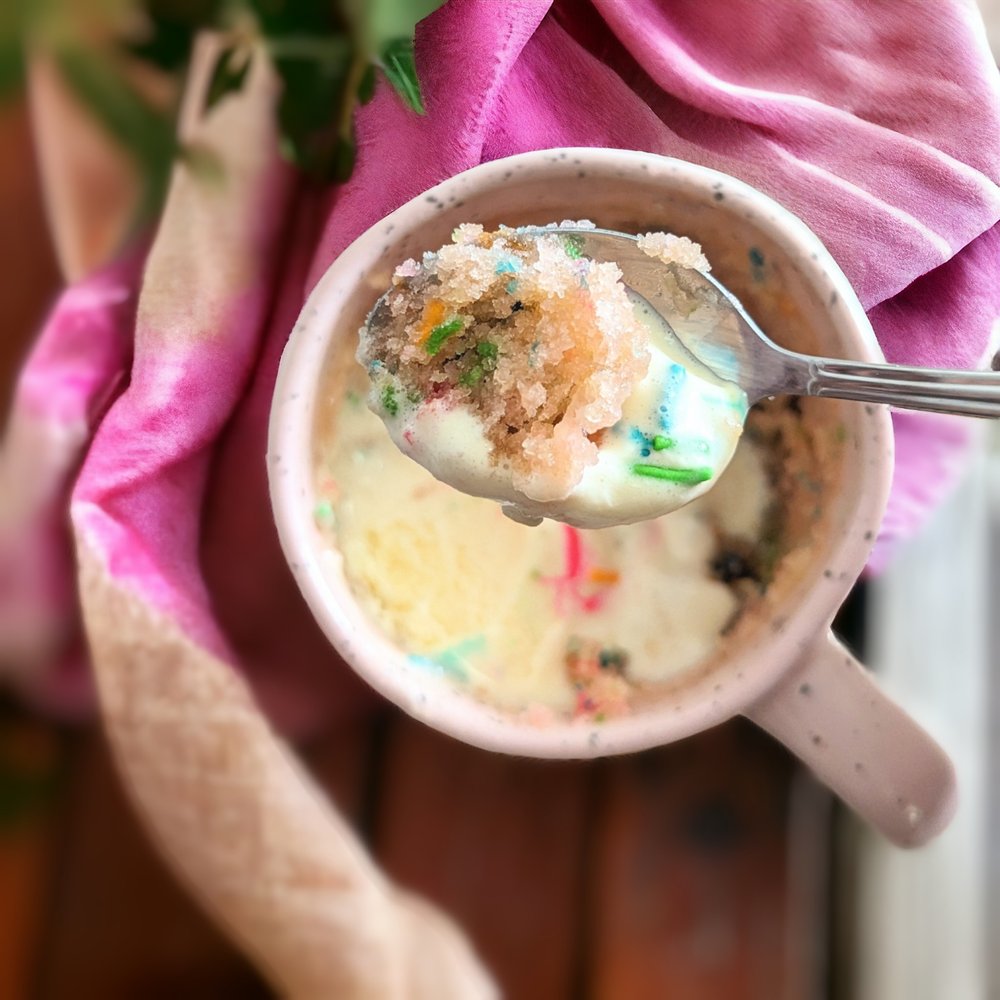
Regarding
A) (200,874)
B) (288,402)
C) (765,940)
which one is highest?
(288,402)

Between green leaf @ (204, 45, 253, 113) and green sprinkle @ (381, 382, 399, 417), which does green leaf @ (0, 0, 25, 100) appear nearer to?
green leaf @ (204, 45, 253, 113)

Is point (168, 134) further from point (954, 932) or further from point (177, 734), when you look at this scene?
point (954, 932)

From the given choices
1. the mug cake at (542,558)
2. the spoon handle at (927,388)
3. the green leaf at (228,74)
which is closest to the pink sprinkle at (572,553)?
the mug cake at (542,558)

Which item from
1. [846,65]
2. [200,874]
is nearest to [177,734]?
[200,874]

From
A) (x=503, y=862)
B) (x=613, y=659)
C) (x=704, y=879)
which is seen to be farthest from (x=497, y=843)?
(x=613, y=659)

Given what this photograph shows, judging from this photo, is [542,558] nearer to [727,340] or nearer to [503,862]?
[727,340]

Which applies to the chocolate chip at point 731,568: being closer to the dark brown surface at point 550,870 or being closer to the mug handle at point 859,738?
the mug handle at point 859,738

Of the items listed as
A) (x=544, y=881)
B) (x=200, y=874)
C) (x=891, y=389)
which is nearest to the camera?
(x=891, y=389)

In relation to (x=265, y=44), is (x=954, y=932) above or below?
below
